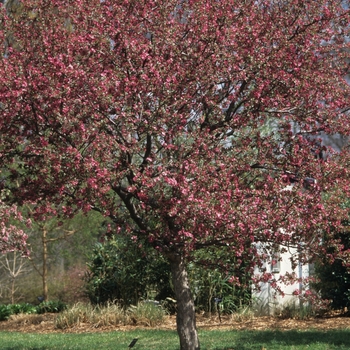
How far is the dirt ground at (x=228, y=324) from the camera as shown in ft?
35.8

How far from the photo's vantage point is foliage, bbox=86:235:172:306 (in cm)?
1366

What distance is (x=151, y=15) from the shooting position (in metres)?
7.14

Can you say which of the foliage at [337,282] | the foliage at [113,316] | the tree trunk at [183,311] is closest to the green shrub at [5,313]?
the foliage at [113,316]

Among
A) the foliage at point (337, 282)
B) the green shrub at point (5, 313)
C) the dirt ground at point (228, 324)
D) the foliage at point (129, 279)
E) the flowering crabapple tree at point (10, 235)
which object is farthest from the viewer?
the green shrub at point (5, 313)

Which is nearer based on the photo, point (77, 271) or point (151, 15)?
point (151, 15)

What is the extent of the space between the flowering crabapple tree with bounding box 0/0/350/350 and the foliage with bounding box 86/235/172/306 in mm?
6143

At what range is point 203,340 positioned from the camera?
30.8 feet

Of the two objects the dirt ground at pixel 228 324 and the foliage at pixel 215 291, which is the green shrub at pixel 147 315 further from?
the foliage at pixel 215 291

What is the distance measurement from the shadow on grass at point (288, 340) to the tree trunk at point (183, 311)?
1.42 metres

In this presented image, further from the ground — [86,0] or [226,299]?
[86,0]

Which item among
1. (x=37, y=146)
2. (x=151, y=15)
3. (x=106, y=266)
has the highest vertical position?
(x=151, y=15)

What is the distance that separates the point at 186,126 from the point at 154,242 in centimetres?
135

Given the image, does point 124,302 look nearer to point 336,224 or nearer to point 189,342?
point 189,342

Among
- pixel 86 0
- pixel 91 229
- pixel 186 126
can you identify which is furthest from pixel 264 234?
pixel 91 229
